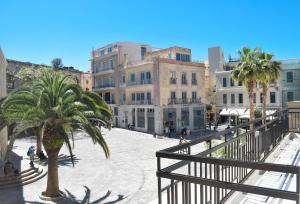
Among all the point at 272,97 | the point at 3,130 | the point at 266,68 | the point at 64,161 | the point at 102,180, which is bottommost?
the point at 102,180

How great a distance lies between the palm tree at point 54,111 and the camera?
14039mm

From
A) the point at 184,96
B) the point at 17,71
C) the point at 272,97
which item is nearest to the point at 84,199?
the point at 184,96

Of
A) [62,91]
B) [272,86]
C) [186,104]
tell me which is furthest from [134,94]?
[62,91]

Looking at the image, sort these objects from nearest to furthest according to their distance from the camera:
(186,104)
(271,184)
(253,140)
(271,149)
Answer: (271,184), (253,140), (271,149), (186,104)

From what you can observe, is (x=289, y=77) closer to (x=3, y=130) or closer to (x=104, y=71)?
(x=104, y=71)

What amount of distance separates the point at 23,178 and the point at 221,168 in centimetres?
1719

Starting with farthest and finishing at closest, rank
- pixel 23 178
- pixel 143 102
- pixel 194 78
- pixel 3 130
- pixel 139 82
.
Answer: pixel 194 78, pixel 139 82, pixel 143 102, pixel 3 130, pixel 23 178

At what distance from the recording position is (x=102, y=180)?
19.2 m

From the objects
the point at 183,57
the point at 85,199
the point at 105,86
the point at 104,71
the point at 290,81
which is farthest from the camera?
the point at 105,86

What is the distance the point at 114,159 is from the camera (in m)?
26.0

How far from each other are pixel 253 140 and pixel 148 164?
18.2 meters

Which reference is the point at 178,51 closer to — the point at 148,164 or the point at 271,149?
the point at 148,164

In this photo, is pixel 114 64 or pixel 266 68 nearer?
pixel 266 68

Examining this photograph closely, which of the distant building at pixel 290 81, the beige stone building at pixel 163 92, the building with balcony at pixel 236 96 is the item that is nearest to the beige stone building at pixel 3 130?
the beige stone building at pixel 163 92
